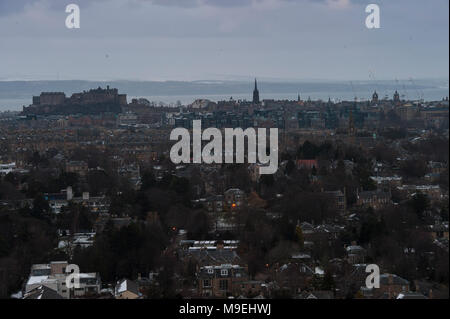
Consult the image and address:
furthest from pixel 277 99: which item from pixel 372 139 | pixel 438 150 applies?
pixel 438 150

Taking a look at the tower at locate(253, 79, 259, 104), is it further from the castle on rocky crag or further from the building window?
the building window

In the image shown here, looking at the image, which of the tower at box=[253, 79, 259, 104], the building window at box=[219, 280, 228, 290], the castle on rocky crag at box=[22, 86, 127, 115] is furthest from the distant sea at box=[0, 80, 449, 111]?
the building window at box=[219, 280, 228, 290]

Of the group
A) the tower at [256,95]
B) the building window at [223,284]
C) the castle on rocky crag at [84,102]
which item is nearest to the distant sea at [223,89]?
the tower at [256,95]

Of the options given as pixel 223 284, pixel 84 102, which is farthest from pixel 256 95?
pixel 223 284

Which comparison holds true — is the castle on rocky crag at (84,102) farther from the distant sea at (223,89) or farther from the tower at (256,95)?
the tower at (256,95)

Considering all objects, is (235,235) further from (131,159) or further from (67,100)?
(67,100)

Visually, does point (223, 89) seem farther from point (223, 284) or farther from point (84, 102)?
point (223, 284)
